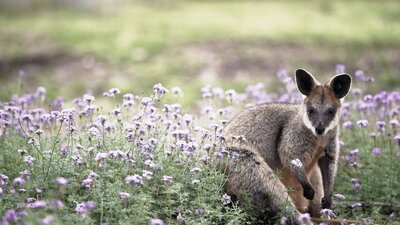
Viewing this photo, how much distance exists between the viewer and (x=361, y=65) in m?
14.1

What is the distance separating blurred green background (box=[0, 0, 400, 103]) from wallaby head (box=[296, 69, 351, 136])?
6398mm

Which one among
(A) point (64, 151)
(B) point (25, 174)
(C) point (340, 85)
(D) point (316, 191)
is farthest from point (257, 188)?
(B) point (25, 174)

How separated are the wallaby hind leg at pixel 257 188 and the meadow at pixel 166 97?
0.39ft

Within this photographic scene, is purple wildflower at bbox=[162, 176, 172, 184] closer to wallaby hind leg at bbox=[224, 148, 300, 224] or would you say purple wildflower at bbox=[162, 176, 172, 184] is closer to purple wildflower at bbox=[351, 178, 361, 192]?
wallaby hind leg at bbox=[224, 148, 300, 224]

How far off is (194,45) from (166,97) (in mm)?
5445

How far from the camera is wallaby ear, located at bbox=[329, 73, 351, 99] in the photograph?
6098 millimetres

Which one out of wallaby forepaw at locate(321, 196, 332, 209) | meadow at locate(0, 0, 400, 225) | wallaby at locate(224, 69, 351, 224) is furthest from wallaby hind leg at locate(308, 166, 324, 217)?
wallaby forepaw at locate(321, 196, 332, 209)

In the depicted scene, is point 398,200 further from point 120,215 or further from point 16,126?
point 16,126

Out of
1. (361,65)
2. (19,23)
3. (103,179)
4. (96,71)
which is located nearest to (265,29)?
(361,65)

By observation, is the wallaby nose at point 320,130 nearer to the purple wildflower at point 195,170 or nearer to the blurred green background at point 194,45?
the purple wildflower at point 195,170

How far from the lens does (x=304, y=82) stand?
6.25 metres

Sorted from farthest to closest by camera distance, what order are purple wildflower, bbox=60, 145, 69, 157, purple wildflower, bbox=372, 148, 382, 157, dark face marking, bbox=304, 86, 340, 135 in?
purple wildflower, bbox=372, 148, 382, 157 < dark face marking, bbox=304, 86, 340, 135 < purple wildflower, bbox=60, 145, 69, 157

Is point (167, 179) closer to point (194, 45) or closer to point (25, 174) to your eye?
point (25, 174)

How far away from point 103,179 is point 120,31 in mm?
12312
